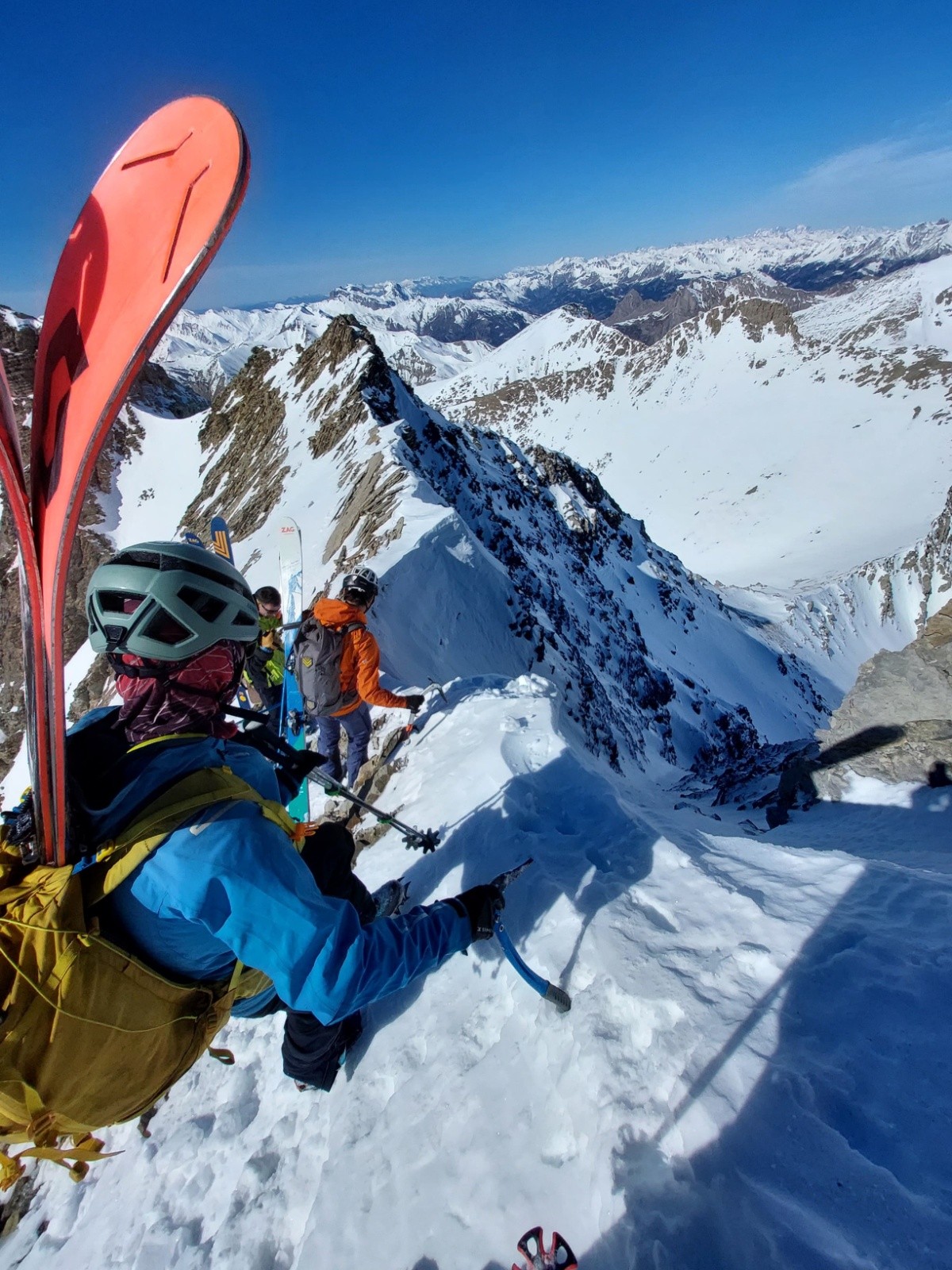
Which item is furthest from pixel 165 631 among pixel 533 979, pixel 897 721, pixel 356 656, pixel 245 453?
pixel 245 453

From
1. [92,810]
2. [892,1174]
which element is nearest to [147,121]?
[92,810]

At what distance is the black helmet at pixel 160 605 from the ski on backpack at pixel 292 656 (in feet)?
4.24

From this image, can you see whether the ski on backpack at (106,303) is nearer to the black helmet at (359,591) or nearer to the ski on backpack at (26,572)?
the ski on backpack at (26,572)

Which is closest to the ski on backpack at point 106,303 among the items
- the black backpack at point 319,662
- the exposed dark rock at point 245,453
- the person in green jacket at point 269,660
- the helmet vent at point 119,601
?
the helmet vent at point 119,601

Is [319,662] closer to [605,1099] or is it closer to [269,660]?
[269,660]

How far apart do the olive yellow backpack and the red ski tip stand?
1.57 meters

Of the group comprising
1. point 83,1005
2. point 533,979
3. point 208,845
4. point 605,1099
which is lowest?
point 605,1099

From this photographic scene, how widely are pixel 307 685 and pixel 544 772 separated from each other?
3139 millimetres

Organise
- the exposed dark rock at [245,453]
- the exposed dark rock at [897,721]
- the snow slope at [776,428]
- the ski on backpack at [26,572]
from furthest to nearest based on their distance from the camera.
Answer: the snow slope at [776,428] → the exposed dark rock at [245,453] → the exposed dark rock at [897,721] → the ski on backpack at [26,572]

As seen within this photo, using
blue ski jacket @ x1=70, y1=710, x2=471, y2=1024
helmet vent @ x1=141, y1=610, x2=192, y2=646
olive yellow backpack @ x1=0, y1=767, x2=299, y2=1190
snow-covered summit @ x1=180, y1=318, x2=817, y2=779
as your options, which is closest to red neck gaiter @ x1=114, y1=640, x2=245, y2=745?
helmet vent @ x1=141, y1=610, x2=192, y2=646

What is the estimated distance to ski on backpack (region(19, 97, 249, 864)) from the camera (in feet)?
10.1

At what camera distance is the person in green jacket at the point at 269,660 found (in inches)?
361

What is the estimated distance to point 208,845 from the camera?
228 cm

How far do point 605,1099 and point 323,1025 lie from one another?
1.54 m
